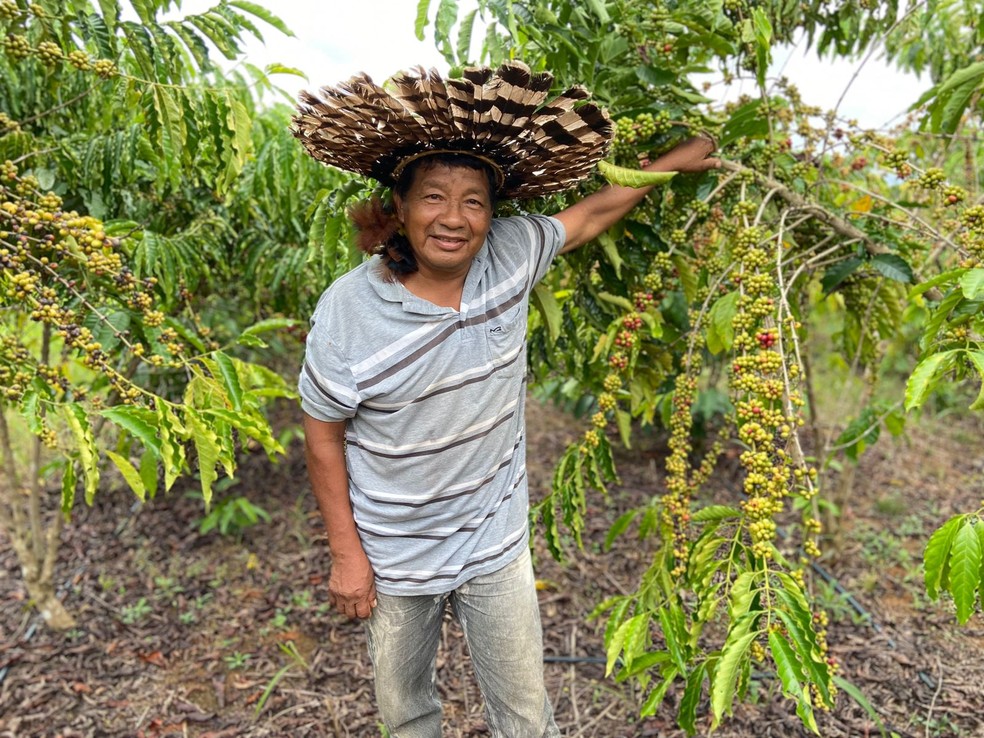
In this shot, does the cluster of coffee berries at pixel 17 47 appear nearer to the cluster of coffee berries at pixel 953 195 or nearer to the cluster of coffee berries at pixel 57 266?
the cluster of coffee berries at pixel 57 266

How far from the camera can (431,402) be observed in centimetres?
153

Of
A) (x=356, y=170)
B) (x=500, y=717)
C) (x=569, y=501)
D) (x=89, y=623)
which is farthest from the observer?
(x=89, y=623)

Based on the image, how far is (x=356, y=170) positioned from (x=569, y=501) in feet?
3.61

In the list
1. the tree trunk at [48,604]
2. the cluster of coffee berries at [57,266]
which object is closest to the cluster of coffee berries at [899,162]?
the cluster of coffee berries at [57,266]

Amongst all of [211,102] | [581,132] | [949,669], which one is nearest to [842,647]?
[949,669]

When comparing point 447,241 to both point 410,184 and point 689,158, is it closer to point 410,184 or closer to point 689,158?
point 410,184

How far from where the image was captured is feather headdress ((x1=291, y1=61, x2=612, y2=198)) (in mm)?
1353

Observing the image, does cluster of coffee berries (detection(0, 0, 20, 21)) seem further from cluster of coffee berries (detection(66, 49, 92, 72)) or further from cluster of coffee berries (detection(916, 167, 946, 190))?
cluster of coffee berries (detection(916, 167, 946, 190))

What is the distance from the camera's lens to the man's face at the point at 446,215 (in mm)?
1492

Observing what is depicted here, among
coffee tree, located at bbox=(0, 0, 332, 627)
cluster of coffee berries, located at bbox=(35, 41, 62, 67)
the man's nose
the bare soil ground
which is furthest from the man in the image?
the bare soil ground

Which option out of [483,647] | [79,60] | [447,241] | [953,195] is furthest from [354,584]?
[953,195]

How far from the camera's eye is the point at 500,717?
1.79 meters

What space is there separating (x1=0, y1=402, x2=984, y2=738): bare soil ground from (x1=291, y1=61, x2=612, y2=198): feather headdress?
1868 mm

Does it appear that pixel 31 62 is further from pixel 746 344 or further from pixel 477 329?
pixel 746 344
